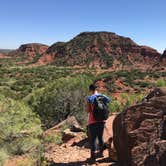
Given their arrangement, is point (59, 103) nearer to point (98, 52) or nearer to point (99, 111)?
point (99, 111)

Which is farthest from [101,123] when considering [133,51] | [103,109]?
[133,51]

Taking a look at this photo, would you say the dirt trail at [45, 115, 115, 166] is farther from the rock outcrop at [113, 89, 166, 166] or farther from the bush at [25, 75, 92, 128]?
the bush at [25, 75, 92, 128]

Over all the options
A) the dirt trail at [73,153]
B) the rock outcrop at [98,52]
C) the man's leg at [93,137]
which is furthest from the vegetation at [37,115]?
the rock outcrop at [98,52]

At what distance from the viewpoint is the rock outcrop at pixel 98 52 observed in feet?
398

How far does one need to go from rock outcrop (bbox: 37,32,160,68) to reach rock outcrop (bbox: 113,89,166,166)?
10858 cm

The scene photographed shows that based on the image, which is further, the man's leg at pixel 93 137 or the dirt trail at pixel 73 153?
the dirt trail at pixel 73 153

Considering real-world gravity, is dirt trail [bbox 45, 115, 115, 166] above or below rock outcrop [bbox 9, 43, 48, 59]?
below

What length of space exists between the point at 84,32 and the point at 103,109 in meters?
138

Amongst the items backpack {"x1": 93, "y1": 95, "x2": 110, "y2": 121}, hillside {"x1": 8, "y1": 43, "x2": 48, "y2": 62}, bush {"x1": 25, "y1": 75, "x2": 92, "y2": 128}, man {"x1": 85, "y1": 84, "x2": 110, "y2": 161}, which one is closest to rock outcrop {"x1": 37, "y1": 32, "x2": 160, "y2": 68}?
hillside {"x1": 8, "y1": 43, "x2": 48, "y2": 62}

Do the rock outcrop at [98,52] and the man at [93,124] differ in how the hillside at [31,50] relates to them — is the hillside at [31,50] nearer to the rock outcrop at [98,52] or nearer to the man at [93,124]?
the rock outcrop at [98,52]

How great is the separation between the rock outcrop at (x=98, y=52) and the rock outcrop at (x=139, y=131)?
4275 inches

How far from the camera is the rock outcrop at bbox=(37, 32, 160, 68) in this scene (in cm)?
12130

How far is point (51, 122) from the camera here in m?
20.5

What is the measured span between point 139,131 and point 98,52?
119 m
